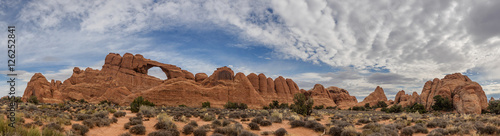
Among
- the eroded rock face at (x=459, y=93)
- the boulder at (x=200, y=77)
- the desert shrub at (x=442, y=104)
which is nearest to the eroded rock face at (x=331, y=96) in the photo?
the eroded rock face at (x=459, y=93)

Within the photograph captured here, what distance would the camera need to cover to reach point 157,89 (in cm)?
5653

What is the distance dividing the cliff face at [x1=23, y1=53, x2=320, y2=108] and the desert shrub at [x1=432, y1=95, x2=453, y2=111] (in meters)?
39.8

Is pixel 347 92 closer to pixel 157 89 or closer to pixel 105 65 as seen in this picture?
pixel 157 89

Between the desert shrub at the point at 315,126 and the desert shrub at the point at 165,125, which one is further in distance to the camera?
the desert shrub at the point at 315,126

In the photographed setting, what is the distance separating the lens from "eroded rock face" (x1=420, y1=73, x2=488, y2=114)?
144ft

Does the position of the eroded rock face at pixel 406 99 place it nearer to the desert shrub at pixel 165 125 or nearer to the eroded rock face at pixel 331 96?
the eroded rock face at pixel 331 96

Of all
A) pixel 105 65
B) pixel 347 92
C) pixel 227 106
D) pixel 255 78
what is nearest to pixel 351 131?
pixel 227 106

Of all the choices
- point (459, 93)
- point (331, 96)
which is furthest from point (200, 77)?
point (459, 93)

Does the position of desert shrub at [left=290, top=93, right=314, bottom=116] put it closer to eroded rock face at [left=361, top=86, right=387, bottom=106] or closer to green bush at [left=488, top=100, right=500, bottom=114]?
green bush at [left=488, top=100, right=500, bottom=114]

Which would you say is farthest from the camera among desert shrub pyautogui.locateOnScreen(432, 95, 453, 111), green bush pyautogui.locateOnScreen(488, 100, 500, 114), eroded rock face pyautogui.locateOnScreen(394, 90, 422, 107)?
eroded rock face pyautogui.locateOnScreen(394, 90, 422, 107)

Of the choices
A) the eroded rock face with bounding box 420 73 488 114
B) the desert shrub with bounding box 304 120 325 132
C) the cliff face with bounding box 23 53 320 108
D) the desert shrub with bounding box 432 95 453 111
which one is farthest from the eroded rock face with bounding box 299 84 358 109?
the desert shrub with bounding box 304 120 325 132

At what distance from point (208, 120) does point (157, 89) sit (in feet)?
137

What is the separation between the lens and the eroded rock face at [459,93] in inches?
1724

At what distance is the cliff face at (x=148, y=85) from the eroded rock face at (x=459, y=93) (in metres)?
38.4
